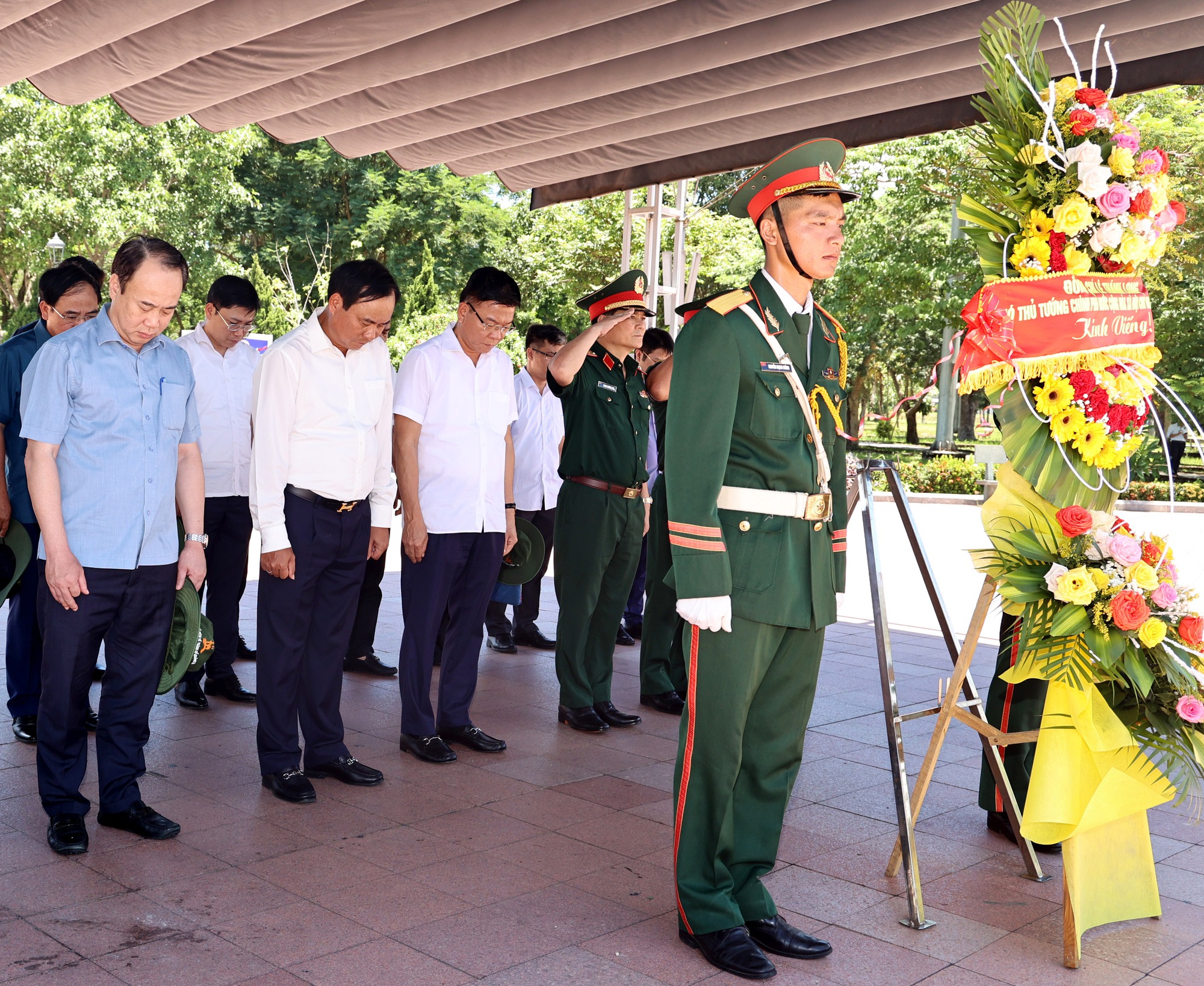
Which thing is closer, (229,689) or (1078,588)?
(1078,588)

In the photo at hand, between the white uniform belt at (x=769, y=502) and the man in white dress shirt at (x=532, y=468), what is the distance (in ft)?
13.0

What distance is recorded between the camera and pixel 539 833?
3859 mm

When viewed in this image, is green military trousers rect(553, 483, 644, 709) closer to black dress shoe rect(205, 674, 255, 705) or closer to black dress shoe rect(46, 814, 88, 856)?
black dress shoe rect(205, 674, 255, 705)

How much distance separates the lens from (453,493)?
462cm

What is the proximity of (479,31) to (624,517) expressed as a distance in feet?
7.55

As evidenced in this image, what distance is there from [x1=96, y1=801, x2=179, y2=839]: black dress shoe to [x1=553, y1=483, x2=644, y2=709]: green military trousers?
6.26 ft

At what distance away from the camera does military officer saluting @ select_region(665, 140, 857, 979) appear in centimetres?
294

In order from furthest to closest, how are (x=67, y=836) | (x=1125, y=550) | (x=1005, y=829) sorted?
(x=1005, y=829) → (x=67, y=836) → (x=1125, y=550)

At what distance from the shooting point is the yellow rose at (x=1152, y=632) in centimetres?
307

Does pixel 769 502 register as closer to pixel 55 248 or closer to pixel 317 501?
pixel 317 501

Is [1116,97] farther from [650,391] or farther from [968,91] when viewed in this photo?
[650,391]

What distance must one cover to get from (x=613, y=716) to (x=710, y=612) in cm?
253

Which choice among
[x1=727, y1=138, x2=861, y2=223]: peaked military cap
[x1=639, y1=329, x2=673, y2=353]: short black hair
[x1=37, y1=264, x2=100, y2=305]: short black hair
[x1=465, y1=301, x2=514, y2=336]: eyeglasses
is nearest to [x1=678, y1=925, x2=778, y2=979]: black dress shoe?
[x1=727, y1=138, x2=861, y2=223]: peaked military cap

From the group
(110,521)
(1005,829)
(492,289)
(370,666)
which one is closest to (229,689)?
(370,666)
